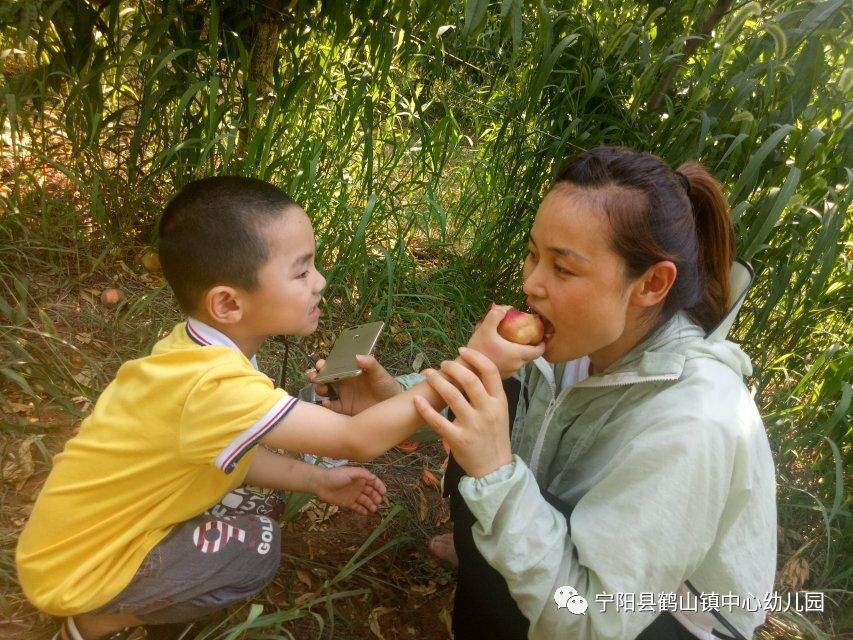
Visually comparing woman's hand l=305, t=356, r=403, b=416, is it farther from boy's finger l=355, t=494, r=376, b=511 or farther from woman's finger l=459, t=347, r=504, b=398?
woman's finger l=459, t=347, r=504, b=398

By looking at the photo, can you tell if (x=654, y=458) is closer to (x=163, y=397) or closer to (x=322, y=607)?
(x=163, y=397)

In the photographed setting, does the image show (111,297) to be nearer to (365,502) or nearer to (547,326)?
(365,502)

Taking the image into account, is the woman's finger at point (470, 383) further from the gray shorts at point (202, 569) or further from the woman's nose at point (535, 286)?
the gray shorts at point (202, 569)

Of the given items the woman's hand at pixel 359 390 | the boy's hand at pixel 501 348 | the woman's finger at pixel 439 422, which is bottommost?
the woman's hand at pixel 359 390

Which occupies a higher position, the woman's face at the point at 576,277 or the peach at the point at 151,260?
the woman's face at the point at 576,277

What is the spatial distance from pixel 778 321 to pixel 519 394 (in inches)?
45.9

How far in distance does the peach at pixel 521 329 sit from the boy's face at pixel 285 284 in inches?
18.2

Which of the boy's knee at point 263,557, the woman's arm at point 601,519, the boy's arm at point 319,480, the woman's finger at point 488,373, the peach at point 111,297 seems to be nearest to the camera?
the woman's arm at point 601,519

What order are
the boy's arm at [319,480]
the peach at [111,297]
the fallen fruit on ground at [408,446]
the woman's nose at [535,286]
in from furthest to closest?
the peach at [111,297], the fallen fruit on ground at [408,446], the boy's arm at [319,480], the woman's nose at [535,286]

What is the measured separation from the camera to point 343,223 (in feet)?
8.71

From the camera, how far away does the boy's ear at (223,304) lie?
4.75 ft

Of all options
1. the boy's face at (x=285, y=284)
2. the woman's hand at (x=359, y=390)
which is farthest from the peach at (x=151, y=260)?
the boy's face at (x=285, y=284)

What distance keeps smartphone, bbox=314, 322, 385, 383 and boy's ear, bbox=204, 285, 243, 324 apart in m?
0.25

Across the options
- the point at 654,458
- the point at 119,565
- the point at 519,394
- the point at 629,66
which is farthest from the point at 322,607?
the point at 629,66
